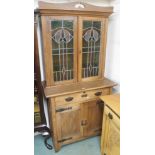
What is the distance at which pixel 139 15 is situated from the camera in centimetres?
59

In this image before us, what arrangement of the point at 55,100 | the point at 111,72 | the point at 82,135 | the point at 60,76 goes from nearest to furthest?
1. the point at 55,100
2. the point at 60,76
3. the point at 82,135
4. the point at 111,72

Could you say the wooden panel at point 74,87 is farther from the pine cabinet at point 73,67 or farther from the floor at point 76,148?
the floor at point 76,148

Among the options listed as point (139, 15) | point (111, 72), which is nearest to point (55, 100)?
point (111, 72)

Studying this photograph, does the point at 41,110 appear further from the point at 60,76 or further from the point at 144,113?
the point at 144,113

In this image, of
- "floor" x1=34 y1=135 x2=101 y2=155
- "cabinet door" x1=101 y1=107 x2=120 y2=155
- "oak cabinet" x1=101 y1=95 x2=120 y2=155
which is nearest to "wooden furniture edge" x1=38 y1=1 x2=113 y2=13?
"oak cabinet" x1=101 y1=95 x2=120 y2=155

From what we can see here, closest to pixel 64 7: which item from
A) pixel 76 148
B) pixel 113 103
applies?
pixel 113 103

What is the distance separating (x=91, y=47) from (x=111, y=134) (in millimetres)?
1050

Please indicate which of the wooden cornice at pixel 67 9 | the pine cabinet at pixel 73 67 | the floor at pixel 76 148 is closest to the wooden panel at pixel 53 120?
the pine cabinet at pixel 73 67

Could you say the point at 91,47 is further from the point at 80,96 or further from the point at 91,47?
the point at 80,96

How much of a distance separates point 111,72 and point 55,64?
87 cm

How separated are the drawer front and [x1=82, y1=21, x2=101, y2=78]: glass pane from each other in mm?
264

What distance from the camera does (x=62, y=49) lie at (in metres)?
1.73

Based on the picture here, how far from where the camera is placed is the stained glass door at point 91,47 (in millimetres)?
1764

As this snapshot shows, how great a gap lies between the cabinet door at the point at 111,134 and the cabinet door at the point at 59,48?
68cm
